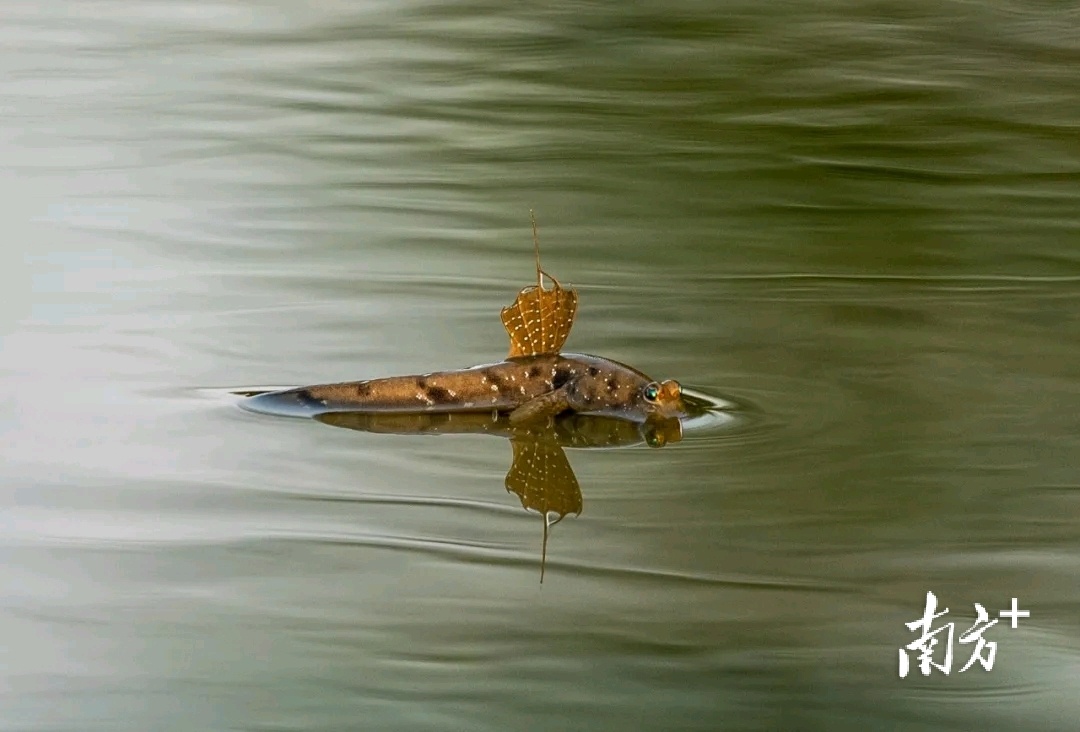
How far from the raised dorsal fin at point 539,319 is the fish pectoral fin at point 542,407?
0.14 metres

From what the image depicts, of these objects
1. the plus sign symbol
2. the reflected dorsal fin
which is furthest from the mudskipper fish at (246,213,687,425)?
the plus sign symbol

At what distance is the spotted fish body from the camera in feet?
11.1

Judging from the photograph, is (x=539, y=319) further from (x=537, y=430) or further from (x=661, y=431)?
(x=661, y=431)

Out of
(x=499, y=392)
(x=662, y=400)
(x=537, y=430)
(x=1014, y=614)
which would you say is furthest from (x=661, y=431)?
(x=1014, y=614)

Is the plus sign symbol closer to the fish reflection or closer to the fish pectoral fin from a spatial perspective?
the fish reflection

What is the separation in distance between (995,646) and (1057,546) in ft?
1.32

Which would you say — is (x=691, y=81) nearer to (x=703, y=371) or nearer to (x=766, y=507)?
(x=703, y=371)

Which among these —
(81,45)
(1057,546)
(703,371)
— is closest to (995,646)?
(1057,546)

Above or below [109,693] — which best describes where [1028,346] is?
above

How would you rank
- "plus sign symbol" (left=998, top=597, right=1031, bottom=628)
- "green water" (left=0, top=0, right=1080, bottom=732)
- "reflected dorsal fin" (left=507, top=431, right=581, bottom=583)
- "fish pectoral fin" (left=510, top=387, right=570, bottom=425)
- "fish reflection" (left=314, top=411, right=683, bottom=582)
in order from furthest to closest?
"fish pectoral fin" (left=510, top=387, right=570, bottom=425)
"fish reflection" (left=314, top=411, right=683, bottom=582)
"reflected dorsal fin" (left=507, top=431, right=581, bottom=583)
"plus sign symbol" (left=998, top=597, right=1031, bottom=628)
"green water" (left=0, top=0, right=1080, bottom=732)

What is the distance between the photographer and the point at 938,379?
3.55 m

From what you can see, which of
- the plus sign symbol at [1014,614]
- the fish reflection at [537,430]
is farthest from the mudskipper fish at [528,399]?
the plus sign symbol at [1014,614]

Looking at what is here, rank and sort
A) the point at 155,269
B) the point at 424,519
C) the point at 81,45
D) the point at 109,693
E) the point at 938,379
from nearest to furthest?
the point at 109,693 → the point at 424,519 → the point at 938,379 → the point at 155,269 → the point at 81,45

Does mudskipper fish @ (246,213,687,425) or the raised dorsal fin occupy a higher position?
the raised dorsal fin
